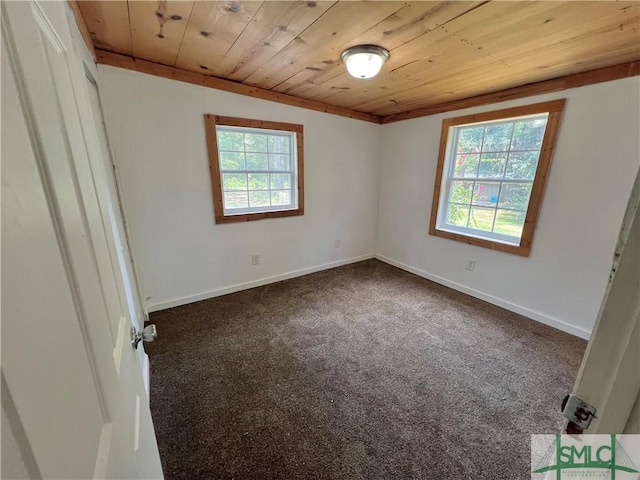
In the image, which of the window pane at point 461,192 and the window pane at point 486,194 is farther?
the window pane at point 461,192

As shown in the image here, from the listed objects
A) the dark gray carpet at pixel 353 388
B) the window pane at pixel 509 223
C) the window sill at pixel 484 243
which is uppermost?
the window pane at pixel 509 223

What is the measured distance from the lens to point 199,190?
260 cm

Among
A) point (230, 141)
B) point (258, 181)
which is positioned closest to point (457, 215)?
point (258, 181)

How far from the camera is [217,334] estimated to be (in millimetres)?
2270

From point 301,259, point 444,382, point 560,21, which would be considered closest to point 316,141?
point 301,259

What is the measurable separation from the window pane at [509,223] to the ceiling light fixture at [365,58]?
6.44ft

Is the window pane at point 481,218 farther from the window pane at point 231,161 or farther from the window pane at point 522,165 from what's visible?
the window pane at point 231,161

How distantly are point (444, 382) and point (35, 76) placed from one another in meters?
2.25

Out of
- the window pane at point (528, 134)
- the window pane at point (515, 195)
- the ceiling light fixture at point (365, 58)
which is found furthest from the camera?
the window pane at point (515, 195)

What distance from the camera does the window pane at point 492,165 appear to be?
2.67 m

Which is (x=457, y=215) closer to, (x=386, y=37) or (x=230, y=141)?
(x=386, y=37)

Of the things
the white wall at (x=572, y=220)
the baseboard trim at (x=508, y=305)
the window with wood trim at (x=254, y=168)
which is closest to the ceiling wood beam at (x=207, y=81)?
the window with wood trim at (x=254, y=168)

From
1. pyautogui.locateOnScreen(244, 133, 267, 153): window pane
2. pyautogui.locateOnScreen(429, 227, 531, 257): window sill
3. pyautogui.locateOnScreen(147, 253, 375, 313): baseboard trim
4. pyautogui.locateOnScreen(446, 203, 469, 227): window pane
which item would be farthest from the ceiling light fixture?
pyautogui.locateOnScreen(147, 253, 375, 313): baseboard trim

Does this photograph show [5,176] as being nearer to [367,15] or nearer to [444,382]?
[367,15]
